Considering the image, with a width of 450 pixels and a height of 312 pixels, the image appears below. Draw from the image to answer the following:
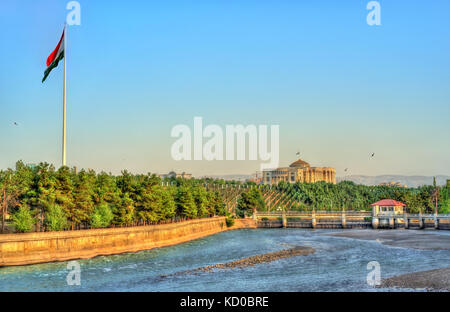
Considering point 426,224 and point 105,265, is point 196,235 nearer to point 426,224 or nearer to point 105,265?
point 105,265

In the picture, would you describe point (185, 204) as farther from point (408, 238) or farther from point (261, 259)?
point (408, 238)

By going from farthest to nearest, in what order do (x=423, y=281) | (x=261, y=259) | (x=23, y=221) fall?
(x=261, y=259) < (x=23, y=221) < (x=423, y=281)

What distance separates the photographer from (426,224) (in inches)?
4818

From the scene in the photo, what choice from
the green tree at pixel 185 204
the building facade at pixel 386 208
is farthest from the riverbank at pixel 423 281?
the building facade at pixel 386 208

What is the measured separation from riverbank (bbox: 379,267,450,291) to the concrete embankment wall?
36529 mm

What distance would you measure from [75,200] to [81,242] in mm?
9408

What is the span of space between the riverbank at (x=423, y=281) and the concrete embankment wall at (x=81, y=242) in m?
36.5

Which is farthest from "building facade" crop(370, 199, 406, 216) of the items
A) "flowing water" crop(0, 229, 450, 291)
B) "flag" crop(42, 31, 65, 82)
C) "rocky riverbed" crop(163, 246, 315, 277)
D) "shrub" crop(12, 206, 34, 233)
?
"shrub" crop(12, 206, 34, 233)

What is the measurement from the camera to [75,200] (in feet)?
241

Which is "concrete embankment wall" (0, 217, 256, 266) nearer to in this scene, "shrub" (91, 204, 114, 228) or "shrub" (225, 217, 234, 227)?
"shrub" (91, 204, 114, 228)

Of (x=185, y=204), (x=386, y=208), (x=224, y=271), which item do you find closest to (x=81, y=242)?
(x=224, y=271)

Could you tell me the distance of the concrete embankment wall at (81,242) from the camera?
188 ft

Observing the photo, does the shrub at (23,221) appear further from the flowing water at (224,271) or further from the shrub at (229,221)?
the shrub at (229,221)
